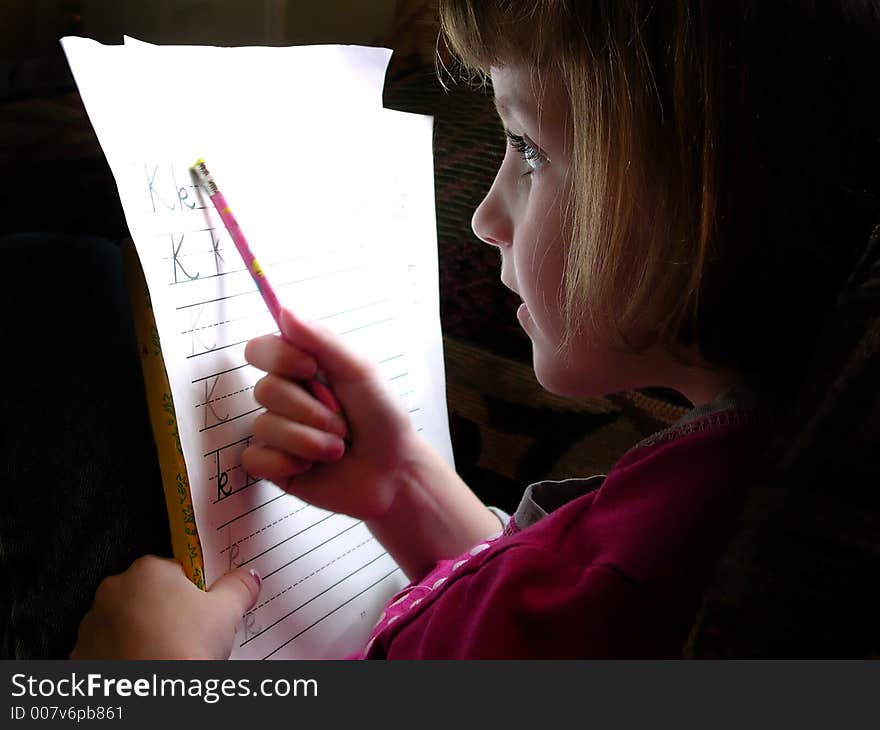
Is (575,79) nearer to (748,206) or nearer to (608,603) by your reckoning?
(748,206)

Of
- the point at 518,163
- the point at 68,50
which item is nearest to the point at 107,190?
the point at 68,50

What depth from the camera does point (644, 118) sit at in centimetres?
44

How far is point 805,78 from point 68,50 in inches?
15.8

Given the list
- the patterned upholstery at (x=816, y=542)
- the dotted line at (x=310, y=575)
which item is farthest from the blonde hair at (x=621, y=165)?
the dotted line at (x=310, y=575)

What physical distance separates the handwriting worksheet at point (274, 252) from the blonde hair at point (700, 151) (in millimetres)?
165

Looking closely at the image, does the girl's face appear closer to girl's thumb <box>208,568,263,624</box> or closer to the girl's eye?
the girl's eye

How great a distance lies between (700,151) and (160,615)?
410 mm

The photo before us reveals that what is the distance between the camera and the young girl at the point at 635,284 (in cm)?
41

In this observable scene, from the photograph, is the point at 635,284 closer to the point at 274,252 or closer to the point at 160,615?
the point at 274,252

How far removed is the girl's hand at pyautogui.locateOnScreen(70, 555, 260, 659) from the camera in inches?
18.8

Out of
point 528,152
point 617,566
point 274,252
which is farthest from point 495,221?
point 617,566

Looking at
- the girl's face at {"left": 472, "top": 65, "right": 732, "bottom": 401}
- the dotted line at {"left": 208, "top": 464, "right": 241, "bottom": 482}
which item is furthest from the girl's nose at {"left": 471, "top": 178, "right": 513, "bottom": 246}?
the dotted line at {"left": 208, "top": 464, "right": 241, "bottom": 482}

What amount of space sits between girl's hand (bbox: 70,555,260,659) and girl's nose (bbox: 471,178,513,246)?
0.92 ft

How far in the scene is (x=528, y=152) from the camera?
1.75 feet
